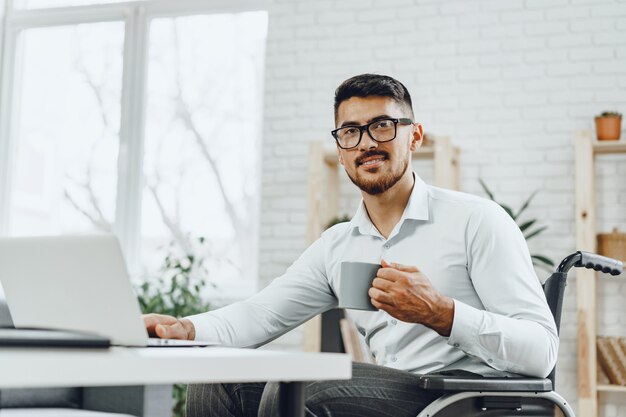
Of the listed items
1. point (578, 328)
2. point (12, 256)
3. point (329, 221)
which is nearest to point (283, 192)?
point (329, 221)

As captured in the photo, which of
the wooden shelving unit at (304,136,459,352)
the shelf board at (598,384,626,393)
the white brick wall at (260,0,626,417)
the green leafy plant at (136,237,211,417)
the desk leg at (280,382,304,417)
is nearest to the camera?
the desk leg at (280,382,304,417)

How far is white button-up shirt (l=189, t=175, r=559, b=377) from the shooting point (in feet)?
5.05

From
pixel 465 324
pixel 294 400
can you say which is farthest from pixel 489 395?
pixel 294 400

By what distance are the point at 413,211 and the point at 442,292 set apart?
0.70ft

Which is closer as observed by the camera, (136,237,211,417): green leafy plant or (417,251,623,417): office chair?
(417,251,623,417): office chair

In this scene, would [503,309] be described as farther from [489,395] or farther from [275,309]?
[275,309]

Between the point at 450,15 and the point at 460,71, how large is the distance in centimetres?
31

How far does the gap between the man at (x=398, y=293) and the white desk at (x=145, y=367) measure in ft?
1.74

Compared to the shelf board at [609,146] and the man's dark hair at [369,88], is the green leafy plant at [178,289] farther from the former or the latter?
the man's dark hair at [369,88]

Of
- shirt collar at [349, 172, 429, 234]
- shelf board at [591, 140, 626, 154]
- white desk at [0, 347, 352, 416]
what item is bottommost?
white desk at [0, 347, 352, 416]

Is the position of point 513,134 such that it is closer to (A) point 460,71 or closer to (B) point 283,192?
(A) point 460,71

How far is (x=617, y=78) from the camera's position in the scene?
13.1 ft

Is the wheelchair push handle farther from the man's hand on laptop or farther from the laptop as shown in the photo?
the laptop

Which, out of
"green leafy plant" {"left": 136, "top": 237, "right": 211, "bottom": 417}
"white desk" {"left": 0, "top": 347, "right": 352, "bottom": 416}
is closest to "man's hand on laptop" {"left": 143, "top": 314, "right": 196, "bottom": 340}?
"white desk" {"left": 0, "top": 347, "right": 352, "bottom": 416}
